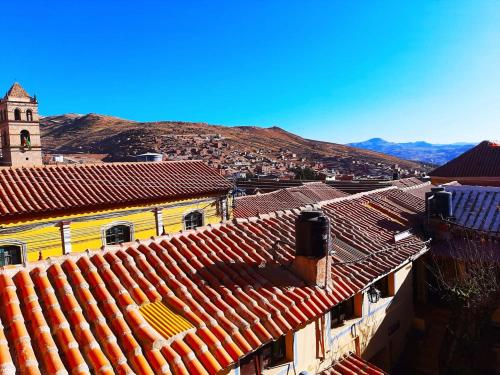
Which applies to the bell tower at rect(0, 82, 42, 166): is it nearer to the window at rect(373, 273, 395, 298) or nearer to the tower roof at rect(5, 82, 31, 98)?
the tower roof at rect(5, 82, 31, 98)

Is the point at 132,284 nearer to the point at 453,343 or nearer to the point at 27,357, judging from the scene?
the point at 27,357

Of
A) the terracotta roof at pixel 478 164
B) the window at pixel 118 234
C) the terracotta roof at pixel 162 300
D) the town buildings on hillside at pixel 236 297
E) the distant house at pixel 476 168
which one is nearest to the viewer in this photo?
the terracotta roof at pixel 162 300

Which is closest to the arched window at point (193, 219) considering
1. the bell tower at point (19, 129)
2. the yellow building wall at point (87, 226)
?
the yellow building wall at point (87, 226)

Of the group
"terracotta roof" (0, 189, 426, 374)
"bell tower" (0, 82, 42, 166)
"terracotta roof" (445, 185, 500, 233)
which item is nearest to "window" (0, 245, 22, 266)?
"bell tower" (0, 82, 42, 166)

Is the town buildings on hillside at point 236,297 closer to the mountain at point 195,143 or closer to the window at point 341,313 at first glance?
the window at point 341,313

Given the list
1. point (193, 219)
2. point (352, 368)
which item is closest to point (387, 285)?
point (352, 368)

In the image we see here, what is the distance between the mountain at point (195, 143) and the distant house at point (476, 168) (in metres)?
40.4

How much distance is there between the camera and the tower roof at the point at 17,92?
24.9m

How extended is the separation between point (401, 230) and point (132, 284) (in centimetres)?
864

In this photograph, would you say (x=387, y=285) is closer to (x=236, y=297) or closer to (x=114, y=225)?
(x=236, y=297)

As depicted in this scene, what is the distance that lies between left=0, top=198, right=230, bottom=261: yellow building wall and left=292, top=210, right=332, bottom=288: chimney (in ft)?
40.8

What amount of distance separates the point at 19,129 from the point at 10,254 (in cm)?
1305

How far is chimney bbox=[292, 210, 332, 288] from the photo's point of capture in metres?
6.59

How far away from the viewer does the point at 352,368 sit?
22.3 ft
